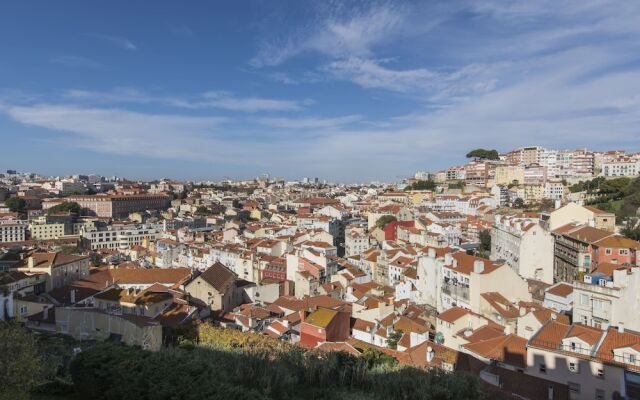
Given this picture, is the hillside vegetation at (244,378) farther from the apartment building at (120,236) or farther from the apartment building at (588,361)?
the apartment building at (120,236)

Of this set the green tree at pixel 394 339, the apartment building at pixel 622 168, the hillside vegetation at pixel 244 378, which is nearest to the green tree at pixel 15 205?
the green tree at pixel 394 339

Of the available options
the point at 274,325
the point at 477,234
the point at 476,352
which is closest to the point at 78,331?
the point at 274,325

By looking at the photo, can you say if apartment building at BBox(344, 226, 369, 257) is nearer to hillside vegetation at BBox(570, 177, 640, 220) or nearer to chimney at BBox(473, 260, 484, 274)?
hillside vegetation at BBox(570, 177, 640, 220)

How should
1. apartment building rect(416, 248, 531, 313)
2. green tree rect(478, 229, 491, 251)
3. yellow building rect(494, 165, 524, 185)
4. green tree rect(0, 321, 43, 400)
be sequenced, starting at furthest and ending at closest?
yellow building rect(494, 165, 524, 185) < green tree rect(478, 229, 491, 251) < apartment building rect(416, 248, 531, 313) < green tree rect(0, 321, 43, 400)

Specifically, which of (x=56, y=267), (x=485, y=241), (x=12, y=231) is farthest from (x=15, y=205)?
(x=485, y=241)

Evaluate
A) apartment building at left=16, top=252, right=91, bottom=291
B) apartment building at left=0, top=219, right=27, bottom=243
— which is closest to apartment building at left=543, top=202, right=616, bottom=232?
apartment building at left=16, top=252, right=91, bottom=291

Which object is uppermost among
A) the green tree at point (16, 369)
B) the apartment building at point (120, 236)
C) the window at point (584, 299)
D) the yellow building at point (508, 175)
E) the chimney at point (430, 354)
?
the yellow building at point (508, 175)

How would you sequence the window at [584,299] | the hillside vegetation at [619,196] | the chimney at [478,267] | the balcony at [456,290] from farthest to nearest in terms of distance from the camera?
the hillside vegetation at [619,196] < the balcony at [456,290] < the chimney at [478,267] < the window at [584,299]

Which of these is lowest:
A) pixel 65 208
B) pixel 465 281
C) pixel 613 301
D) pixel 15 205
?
pixel 465 281

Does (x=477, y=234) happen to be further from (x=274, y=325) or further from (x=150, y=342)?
(x=150, y=342)

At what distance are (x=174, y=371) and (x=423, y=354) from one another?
9992 millimetres

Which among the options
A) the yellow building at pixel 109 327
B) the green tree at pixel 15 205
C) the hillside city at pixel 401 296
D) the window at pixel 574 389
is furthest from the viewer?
the green tree at pixel 15 205

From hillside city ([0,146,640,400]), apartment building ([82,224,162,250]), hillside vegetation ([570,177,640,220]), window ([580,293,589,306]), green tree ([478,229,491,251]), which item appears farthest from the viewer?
apartment building ([82,224,162,250])

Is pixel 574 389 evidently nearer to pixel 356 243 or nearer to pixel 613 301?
pixel 613 301
